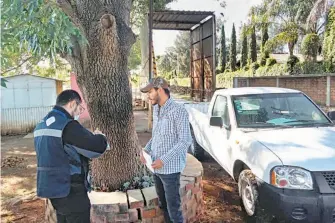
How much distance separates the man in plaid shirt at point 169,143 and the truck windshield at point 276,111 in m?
1.77

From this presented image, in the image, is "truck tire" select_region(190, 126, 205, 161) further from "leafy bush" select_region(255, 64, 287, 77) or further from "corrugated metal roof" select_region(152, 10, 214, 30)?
"leafy bush" select_region(255, 64, 287, 77)

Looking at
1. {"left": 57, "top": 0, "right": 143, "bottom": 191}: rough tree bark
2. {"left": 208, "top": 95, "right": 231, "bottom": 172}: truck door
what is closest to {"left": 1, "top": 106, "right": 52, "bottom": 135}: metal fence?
{"left": 208, "top": 95, "right": 231, "bottom": 172}: truck door

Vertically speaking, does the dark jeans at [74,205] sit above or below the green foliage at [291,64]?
below

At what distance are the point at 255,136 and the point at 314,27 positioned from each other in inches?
818

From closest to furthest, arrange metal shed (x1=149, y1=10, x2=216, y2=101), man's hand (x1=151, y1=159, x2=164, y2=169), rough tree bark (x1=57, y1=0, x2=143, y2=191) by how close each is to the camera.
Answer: man's hand (x1=151, y1=159, x2=164, y2=169) < rough tree bark (x1=57, y1=0, x2=143, y2=191) < metal shed (x1=149, y1=10, x2=216, y2=101)

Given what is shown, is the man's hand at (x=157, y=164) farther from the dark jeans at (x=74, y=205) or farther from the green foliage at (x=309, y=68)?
the green foliage at (x=309, y=68)

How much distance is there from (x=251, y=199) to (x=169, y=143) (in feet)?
4.81

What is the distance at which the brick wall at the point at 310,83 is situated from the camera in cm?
1245

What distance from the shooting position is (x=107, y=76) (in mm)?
3934

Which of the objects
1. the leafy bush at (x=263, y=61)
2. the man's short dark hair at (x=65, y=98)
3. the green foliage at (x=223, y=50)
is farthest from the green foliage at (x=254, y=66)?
the man's short dark hair at (x=65, y=98)

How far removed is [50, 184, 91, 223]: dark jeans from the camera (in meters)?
2.58

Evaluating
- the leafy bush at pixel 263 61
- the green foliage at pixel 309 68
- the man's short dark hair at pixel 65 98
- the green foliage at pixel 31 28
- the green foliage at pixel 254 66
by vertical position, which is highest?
the leafy bush at pixel 263 61

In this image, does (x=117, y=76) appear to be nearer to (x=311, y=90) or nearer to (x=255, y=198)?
(x=255, y=198)

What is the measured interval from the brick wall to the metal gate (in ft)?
5.01
